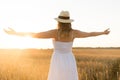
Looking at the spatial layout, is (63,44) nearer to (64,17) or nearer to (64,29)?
(64,29)

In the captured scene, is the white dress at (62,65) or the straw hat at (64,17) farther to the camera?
the white dress at (62,65)

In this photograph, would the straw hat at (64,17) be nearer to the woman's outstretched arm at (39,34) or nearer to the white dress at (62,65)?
the woman's outstretched arm at (39,34)

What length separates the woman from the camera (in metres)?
8.02

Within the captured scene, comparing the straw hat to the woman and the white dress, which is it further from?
the white dress

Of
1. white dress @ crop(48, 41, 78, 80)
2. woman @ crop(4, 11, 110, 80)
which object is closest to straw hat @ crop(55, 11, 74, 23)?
woman @ crop(4, 11, 110, 80)

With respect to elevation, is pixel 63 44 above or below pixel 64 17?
below

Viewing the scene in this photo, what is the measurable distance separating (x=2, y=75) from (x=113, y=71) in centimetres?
345

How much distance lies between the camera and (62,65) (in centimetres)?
846

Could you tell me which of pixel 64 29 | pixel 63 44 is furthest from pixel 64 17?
pixel 63 44

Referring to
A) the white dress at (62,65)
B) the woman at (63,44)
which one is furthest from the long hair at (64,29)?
the white dress at (62,65)

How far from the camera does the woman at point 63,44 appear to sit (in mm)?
8016

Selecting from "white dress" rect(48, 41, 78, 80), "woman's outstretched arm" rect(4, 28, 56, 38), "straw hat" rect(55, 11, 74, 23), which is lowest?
"white dress" rect(48, 41, 78, 80)

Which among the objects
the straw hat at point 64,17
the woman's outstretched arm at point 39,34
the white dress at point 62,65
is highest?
the straw hat at point 64,17

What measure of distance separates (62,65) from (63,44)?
46 centimetres
